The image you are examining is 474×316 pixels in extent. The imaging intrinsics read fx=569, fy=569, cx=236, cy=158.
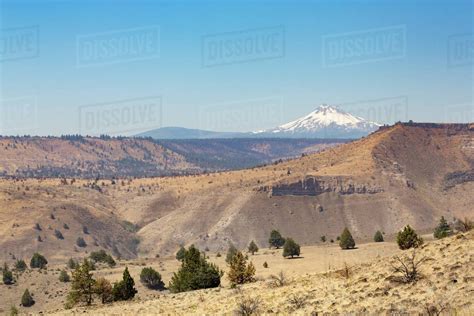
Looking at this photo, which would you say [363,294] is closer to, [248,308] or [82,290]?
[248,308]

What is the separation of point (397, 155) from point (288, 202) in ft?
146

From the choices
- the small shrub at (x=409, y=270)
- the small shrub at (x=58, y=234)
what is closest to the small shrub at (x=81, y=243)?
the small shrub at (x=58, y=234)

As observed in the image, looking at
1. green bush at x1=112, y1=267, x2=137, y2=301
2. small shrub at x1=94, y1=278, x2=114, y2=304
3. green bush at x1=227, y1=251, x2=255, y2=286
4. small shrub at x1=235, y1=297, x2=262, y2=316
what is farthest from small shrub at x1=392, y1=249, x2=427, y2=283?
small shrub at x1=94, y1=278, x2=114, y2=304

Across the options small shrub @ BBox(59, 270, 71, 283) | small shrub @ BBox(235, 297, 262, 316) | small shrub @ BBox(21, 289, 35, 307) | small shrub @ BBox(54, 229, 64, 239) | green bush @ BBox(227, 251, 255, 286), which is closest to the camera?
small shrub @ BBox(235, 297, 262, 316)

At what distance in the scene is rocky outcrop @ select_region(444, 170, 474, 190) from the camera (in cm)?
16118

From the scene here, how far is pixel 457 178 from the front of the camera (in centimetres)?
16338

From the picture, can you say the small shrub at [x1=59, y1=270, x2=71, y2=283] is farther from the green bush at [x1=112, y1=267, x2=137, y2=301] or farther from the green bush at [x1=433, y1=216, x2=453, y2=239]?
the green bush at [x1=433, y1=216, x2=453, y2=239]

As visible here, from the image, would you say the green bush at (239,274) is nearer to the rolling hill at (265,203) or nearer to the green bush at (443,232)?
the green bush at (443,232)

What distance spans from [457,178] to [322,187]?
43288 millimetres

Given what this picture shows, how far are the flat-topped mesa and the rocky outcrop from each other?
24.1 meters

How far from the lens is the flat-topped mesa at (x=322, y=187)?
484 ft

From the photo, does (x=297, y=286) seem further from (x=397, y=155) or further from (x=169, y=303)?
(x=397, y=155)

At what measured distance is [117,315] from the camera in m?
27.9

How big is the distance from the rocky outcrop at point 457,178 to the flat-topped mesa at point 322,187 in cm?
2413
